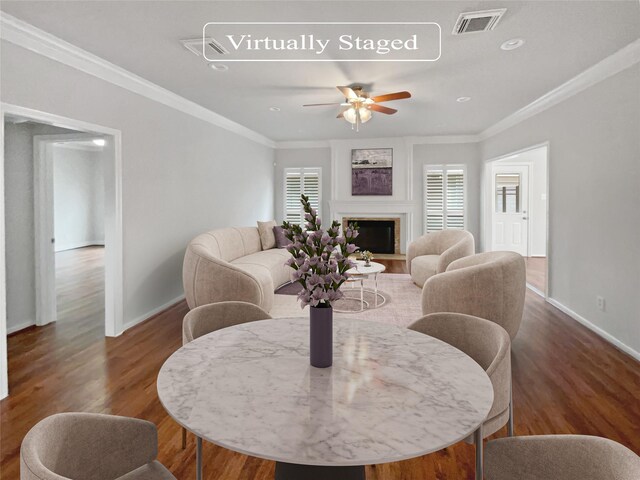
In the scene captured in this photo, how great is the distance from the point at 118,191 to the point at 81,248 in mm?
7289

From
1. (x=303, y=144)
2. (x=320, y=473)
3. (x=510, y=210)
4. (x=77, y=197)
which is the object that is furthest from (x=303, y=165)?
(x=320, y=473)

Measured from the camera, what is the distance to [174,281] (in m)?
4.68

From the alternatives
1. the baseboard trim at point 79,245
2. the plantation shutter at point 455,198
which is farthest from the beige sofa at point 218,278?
the baseboard trim at point 79,245

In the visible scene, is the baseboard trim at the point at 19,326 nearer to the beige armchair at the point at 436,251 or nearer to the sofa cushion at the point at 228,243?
the sofa cushion at the point at 228,243

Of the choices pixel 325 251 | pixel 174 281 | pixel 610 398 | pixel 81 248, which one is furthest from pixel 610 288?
pixel 81 248

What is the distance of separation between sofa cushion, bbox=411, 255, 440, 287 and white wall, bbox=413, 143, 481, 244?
2.76 m

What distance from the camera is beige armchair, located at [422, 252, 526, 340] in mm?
2951

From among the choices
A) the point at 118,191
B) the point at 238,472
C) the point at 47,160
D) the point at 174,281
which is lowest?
the point at 238,472

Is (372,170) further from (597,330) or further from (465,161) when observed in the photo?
(597,330)

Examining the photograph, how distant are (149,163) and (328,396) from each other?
12.1 ft

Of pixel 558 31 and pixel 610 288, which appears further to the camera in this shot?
pixel 610 288

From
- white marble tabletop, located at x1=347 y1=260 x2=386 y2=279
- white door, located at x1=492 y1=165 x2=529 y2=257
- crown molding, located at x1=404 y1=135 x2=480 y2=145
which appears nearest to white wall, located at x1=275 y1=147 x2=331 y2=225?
crown molding, located at x1=404 y1=135 x2=480 y2=145

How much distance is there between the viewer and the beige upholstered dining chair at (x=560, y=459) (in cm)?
102

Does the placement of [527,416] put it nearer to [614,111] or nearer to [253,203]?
[614,111]
